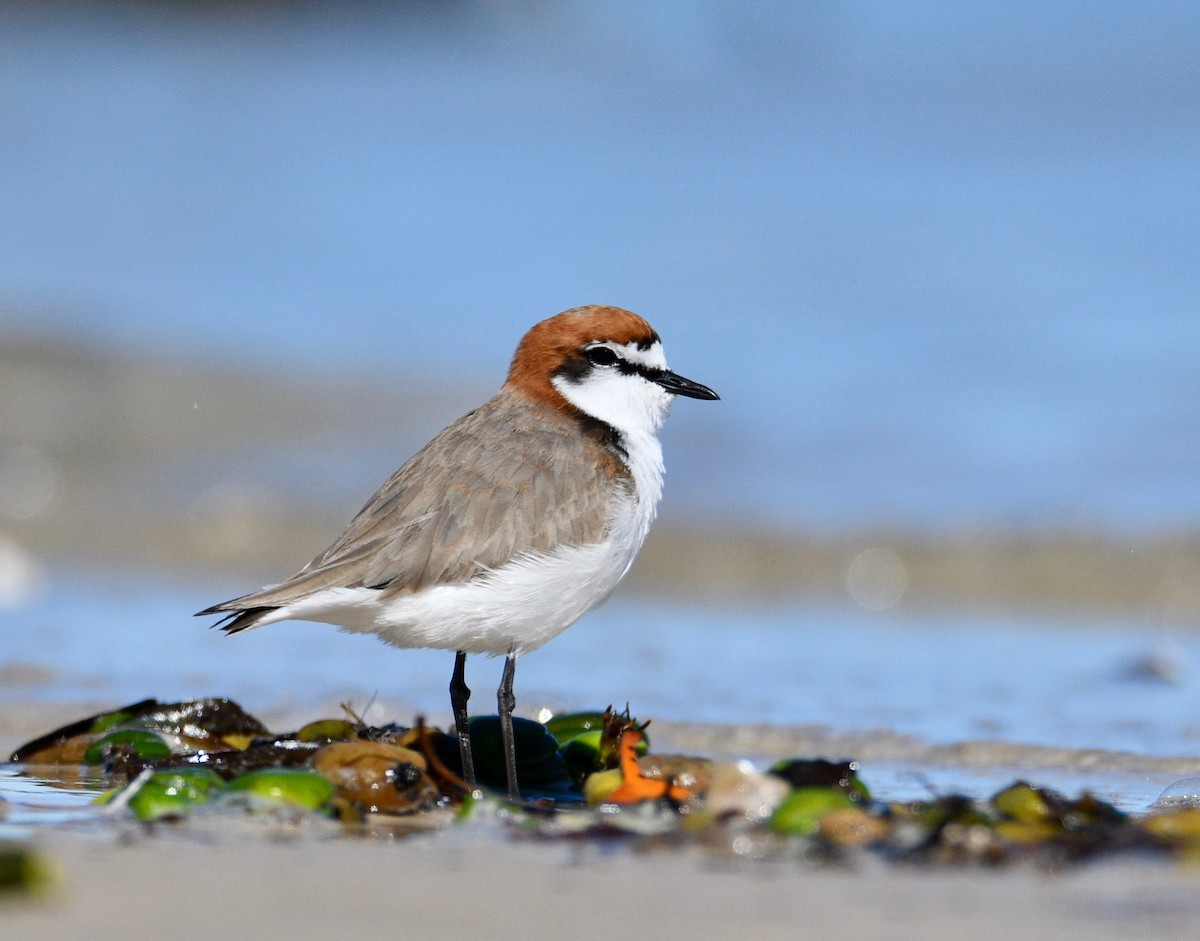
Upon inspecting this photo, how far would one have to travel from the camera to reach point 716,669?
328 inches

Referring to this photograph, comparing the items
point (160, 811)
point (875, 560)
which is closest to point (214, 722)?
Result: point (160, 811)

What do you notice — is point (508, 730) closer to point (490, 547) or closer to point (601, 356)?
point (490, 547)

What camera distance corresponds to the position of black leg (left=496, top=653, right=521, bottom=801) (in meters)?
5.36

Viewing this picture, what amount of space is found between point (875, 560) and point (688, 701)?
3.95 m

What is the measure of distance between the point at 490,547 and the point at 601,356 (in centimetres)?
107

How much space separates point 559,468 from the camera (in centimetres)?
579

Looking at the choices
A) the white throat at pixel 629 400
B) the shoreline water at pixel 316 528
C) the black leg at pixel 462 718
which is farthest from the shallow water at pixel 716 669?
the white throat at pixel 629 400

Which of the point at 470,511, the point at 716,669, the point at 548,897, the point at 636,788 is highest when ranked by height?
A: the point at 470,511

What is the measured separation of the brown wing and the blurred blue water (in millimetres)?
6548

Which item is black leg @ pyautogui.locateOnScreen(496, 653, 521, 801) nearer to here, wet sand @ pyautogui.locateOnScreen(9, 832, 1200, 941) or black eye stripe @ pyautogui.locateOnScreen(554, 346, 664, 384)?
wet sand @ pyautogui.locateOnScreen(9, 832, 1200, 941)

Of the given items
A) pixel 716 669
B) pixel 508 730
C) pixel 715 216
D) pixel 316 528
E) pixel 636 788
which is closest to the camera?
pixel 636 788

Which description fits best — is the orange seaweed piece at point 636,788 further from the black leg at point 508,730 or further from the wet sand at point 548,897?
the wet sand at point 548,897

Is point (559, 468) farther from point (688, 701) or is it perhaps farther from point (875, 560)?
point (875, 560)

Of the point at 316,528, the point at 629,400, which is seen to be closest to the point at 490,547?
the point at 629,400
